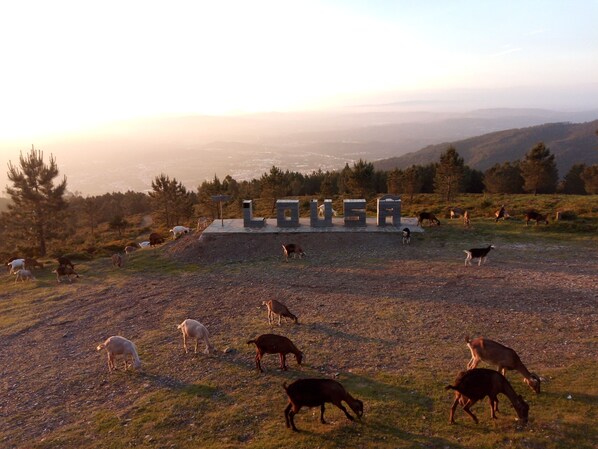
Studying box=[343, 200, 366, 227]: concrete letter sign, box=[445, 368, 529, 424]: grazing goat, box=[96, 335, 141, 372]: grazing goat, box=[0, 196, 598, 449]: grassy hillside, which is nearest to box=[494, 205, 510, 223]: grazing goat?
box=[0, 196, 598, 449]: grassy hillside

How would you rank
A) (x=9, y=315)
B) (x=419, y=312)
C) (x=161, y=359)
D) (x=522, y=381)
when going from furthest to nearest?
(x=9, y=315)
(x=419, y=312)
(x=161, y=359)
(x=522, y=381)

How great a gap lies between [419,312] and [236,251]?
12493 millimetres

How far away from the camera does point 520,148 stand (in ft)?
478

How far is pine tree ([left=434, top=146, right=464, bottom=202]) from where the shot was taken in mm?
42125

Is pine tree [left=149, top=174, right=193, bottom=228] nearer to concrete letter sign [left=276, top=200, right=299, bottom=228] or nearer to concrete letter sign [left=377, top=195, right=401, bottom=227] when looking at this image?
concrete letter sign [left=276, top=200, right=299, bottom=228]

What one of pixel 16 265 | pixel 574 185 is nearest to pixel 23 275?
pixel 16 265

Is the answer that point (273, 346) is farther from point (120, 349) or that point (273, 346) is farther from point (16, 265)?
point (16, 265)

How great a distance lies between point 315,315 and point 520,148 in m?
155

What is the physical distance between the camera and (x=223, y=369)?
10.9 meters

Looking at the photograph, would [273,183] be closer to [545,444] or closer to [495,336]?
[495,336]

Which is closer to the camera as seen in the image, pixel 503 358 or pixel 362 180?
pixel 503 358

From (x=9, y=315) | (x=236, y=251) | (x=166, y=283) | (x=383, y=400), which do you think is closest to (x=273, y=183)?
(x=236, y=251)

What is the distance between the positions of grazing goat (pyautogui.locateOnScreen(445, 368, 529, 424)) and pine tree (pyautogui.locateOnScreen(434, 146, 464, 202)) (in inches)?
1451

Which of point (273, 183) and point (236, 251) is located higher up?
point (273, 183)
